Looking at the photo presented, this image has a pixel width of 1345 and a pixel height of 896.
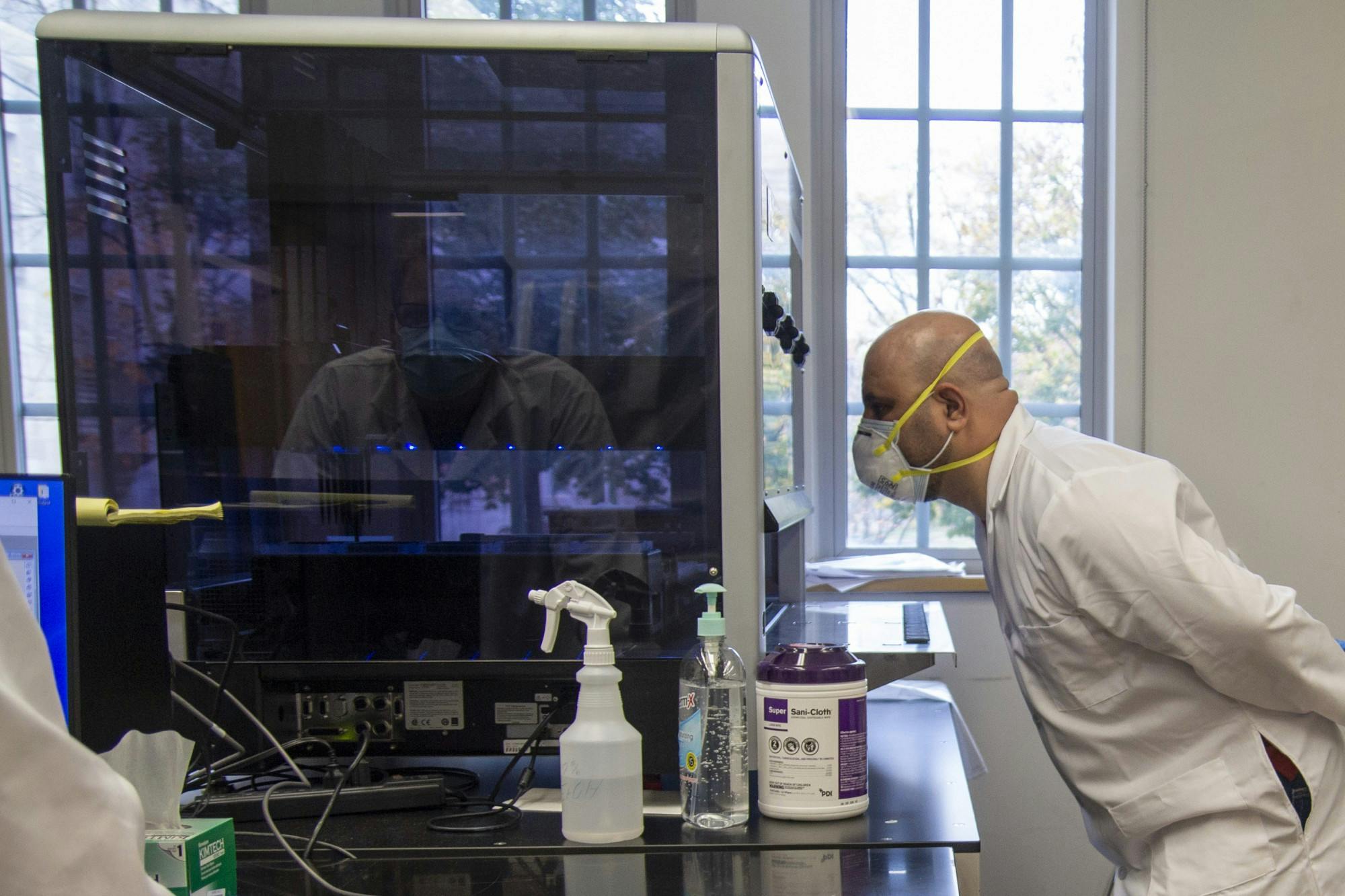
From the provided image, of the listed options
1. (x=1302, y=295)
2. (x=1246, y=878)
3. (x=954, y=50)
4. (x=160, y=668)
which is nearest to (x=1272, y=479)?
(x=1302, y=295)

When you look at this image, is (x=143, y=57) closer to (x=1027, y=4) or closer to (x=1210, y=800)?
(x=1210, y=800)

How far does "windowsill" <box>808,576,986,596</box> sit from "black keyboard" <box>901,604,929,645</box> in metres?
0.74

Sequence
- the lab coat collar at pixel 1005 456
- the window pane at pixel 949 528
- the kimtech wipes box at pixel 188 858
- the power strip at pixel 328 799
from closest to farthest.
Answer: the kimtech wipes box at pixel 188 858 < the power strip at pixel 328 799 < the lab coat collar at pixel 1005 456 < the window pane at pixel 949 528

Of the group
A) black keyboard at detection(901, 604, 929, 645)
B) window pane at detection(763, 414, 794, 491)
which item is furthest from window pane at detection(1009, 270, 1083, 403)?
black keyboard at detection(901, 604, 929, 645)

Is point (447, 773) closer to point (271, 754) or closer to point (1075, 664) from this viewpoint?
point (271, 754)

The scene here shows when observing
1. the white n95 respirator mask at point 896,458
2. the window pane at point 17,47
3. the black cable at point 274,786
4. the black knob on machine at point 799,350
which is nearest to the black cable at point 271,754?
the black cable at point 274,786

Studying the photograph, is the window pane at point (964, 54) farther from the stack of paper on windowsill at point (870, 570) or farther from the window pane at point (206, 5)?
the window pane at point (206, 5)

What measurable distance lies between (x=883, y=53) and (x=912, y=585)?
1.38 m

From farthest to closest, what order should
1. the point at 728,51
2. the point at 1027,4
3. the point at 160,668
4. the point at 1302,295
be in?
1. the point at 1027,4
2. the point at 1302,295
3. the point at 728,51
4. the point at 160,668

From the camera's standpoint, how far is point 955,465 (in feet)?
5.06

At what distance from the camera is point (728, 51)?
115 cm

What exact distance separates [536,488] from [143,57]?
2.23 feet

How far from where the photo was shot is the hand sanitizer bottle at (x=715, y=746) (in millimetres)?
1021

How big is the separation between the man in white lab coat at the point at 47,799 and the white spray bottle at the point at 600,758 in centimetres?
59
